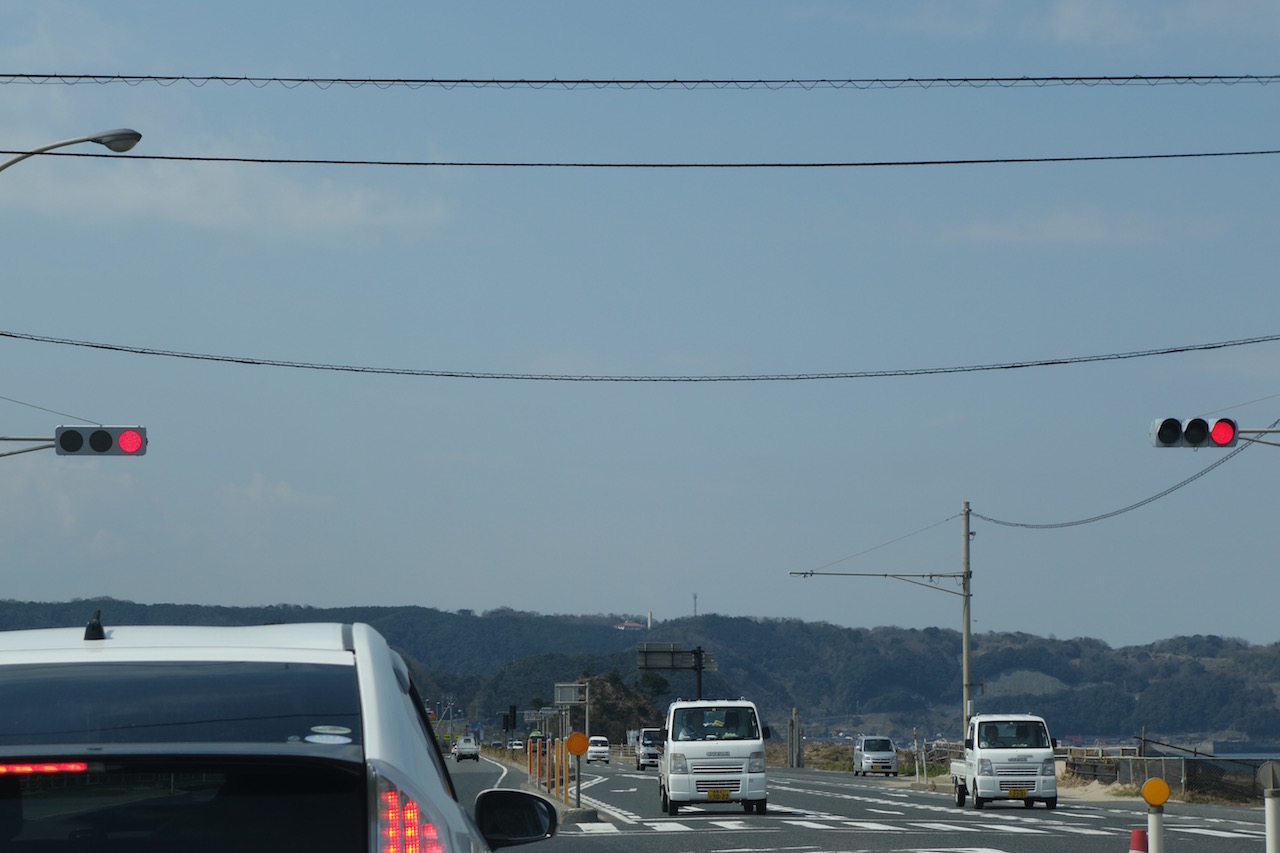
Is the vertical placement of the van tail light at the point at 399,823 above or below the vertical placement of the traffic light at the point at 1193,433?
below

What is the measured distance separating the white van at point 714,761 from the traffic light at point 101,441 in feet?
35.1

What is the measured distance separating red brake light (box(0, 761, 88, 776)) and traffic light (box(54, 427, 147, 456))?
24.8 meters

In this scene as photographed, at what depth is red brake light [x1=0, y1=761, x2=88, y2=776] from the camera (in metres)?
3.08

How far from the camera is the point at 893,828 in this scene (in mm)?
23453

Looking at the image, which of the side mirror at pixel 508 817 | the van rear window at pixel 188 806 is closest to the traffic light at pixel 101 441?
the side mirror at pixel 508 817

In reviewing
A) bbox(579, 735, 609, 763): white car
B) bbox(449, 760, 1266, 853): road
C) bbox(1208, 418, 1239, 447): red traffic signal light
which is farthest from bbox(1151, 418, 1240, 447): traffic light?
bbox(579, 735, 609, 763): white car

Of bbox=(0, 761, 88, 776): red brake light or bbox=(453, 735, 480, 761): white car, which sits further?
bbox=(453, 735, 480, 761): white car

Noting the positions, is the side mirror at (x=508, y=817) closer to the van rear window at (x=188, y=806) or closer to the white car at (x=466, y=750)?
the van rear window at (x=188, y=806)

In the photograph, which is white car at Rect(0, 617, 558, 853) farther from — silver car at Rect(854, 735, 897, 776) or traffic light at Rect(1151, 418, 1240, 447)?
silver car at Rect(854, 735, 897, 776)

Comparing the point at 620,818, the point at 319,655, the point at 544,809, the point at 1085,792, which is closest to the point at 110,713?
the point at 319,655

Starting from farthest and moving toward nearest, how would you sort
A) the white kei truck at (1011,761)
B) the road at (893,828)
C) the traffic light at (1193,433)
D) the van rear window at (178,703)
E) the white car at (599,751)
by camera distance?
the white car at (599,751), the white kei truck at (1011,761), the traffic light at (1193,433), the road at (893,828), the van rear window at (178,703)

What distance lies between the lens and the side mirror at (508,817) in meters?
4.95

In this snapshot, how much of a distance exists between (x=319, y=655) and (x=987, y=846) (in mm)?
16922

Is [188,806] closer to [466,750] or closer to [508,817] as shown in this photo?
[508,817]
